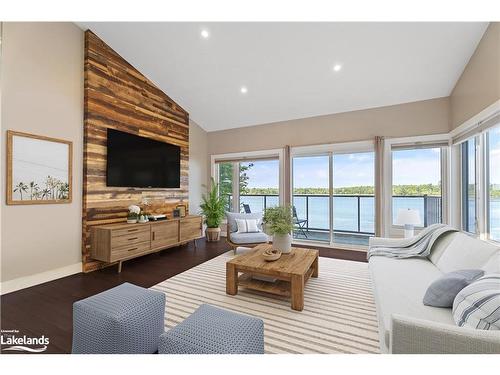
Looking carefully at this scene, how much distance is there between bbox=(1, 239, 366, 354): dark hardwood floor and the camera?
6.41 ft

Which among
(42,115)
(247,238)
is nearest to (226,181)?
(247,238)

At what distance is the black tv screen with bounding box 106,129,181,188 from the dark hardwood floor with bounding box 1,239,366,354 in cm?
133

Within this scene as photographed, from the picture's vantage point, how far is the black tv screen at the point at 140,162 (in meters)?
3.74

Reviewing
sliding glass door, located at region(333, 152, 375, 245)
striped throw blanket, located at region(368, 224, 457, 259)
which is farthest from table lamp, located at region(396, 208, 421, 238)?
sliding glass door, located at region(333, 152, 375, 245)

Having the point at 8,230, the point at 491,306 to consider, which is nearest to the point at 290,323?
the point at 491,306

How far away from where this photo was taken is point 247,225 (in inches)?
174

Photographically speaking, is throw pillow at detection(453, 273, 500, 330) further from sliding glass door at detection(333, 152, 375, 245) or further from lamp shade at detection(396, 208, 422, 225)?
sliding glass door at detection(333, 152, 375, 245)

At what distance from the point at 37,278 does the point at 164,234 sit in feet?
5.52

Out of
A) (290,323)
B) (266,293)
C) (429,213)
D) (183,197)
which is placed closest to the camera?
(290,323)

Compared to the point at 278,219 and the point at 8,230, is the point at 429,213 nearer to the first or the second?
the point at 278,219

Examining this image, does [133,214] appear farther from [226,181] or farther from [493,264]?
[493,264]

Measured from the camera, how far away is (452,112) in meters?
3.76
